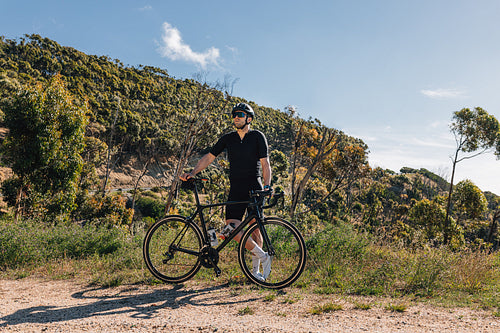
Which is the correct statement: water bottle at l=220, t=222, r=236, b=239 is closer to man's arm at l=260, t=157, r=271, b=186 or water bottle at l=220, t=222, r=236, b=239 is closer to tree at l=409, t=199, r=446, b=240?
man's arm at l=260, t=157, r=271, b=186

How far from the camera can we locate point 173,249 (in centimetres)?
407

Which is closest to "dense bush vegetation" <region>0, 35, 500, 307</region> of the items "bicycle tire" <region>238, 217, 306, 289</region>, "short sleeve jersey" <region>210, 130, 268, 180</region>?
"bicycle tire" <region>238, 217, 306, 289</region>

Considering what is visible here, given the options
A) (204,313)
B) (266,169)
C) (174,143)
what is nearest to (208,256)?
(204,313)

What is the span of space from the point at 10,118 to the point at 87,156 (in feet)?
79.6

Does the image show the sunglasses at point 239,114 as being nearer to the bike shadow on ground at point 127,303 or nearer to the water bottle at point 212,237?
the water bottle at point 212,237

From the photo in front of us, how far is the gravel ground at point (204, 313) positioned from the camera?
9.03 ft

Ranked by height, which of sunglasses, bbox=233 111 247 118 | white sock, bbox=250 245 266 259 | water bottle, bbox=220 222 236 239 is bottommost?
white sock, bbox=250 245 266 259

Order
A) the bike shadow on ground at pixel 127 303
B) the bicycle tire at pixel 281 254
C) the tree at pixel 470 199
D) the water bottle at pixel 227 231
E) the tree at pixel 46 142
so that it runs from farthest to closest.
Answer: the tree at pixel 470 199 → the tree at pixel 46 142 → the water bottle at pixel 227 231 → the bicycle tire at pixel 281 254 → the bike shadow on ground at pixel 127 303

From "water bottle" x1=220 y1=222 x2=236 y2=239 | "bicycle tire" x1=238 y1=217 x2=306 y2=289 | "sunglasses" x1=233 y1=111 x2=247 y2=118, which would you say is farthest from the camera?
"sunglasses" x1=233 y1=111 x2=247 y2=118

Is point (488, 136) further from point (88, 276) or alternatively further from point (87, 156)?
point (87, 156)

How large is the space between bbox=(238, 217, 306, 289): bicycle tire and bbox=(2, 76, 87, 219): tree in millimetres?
14022

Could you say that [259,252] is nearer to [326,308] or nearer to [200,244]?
[200,244]

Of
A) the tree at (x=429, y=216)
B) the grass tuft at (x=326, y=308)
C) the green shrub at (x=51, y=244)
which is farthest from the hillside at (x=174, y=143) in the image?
the grass tuft at (x=326, y=308)

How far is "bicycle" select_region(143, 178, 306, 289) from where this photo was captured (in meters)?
3.68
